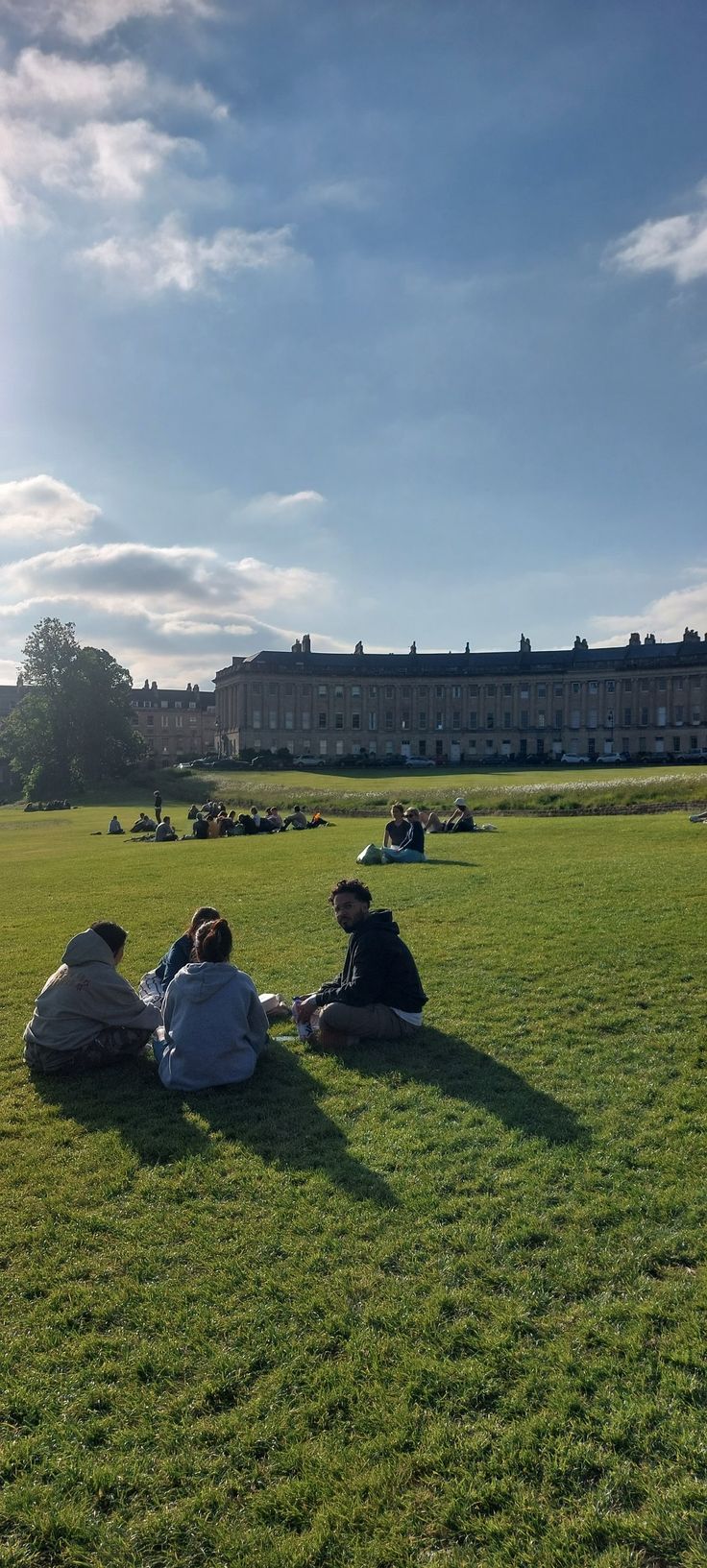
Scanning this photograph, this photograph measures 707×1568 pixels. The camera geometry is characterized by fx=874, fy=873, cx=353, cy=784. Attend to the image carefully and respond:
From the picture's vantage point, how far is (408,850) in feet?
76.1

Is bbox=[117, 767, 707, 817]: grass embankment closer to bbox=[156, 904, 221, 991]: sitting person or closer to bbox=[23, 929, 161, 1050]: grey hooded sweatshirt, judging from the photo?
bbox=[156, 904, 221, 991]: sitting person

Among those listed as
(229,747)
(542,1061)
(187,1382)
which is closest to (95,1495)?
(187,1382)

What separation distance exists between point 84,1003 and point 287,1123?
2676mm

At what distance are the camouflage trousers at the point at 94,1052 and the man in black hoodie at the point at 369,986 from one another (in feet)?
6.19

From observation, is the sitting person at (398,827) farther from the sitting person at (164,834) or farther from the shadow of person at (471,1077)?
the sitting person at (164,834)

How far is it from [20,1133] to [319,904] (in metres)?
10.3

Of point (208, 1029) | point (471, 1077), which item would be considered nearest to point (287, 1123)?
point (208, 1029)

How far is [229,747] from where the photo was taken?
13638cm

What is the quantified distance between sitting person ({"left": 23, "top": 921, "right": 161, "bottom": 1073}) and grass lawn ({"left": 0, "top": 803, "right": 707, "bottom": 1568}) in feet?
1.07

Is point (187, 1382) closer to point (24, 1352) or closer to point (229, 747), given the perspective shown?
point (24, 1352)

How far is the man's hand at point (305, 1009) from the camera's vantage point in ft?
30.8

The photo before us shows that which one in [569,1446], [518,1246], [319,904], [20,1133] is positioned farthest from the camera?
[319,904]

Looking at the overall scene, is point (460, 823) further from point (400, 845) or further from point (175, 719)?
point (175, 719)

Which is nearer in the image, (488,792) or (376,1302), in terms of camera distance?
(376,1302)
